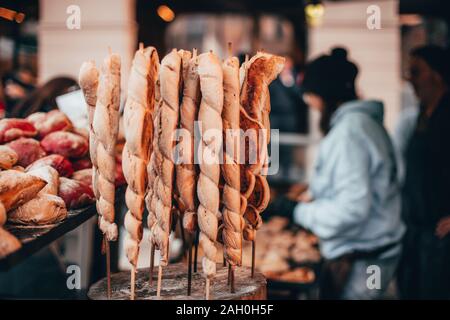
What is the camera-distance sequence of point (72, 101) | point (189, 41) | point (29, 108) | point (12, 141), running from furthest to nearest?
point (189, 41) < point (29, 108) < point (72, 101) < point (12, 141)

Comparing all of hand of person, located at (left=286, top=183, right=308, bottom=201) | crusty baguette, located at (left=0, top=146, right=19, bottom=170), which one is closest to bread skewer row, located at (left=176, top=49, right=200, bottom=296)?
crusty baguette, located at (left=0, top=146, right=19, bottom=170)

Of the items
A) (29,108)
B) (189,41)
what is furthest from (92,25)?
(189,41)

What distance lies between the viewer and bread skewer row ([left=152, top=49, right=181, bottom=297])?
4.06ft

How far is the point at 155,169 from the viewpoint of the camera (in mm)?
1325

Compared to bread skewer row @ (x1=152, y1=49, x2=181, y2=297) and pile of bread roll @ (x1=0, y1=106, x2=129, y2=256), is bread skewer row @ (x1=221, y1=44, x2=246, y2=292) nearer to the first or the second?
bread skewer row @ (x1=152, y1=49, x2=181, y2=297)

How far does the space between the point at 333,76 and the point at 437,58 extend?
1051 mm

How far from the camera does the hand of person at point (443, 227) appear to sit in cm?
325

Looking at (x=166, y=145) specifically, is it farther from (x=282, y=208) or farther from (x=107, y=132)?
(x=282, y=208)

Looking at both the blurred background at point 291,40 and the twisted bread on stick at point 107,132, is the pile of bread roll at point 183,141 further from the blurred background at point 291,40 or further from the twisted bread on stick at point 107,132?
the blurred background at point 291,40

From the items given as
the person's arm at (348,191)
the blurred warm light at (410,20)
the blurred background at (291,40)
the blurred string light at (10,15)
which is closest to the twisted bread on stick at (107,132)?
the person's arm at (348,191)

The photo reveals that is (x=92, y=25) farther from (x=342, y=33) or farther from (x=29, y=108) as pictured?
(x=29, y=108)

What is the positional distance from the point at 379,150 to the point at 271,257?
46.7 inches

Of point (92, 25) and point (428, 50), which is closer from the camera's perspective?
point (428, 50)

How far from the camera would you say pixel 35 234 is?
1213mm
